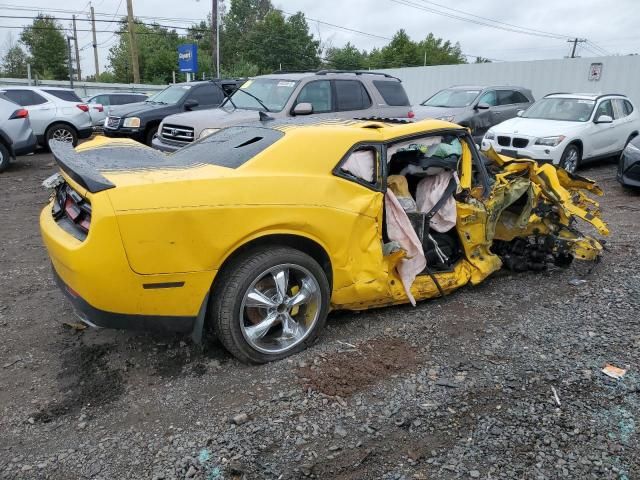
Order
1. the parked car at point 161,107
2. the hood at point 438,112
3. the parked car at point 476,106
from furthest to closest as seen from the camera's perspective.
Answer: the parked car at point 476,106, the hood at point 438,112, the parked car at point 161,107

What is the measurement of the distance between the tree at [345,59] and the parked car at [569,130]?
4721 cm

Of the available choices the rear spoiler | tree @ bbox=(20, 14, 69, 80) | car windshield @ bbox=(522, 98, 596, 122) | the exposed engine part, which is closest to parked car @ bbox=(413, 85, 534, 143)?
car windshield @ bbox=(522, 98, 596, 122)

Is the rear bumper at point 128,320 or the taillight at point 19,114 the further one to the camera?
the taillight at point 19,114

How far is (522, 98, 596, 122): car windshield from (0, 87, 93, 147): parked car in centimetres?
1040

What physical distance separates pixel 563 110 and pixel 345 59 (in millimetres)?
51153

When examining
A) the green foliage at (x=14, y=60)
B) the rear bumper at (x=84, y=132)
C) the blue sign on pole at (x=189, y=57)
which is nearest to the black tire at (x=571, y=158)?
the rear bumper at (x=84, y=132)

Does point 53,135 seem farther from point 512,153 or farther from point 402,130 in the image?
point 402,130

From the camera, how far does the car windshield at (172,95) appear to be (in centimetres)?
1219

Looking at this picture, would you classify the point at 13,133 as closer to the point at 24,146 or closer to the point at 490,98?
the point at 24,146

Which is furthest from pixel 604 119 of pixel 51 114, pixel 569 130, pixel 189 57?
pixel 189 57

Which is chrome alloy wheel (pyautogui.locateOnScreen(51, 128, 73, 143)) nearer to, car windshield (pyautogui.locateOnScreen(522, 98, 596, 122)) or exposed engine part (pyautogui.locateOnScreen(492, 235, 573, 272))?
car windshield (pyautogui.locateOnScreen(522, 98, 596, 122))

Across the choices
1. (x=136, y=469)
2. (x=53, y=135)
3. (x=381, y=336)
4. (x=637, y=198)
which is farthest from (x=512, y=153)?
(x=53, y=135)

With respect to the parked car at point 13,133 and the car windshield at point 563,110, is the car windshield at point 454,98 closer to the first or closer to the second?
the car windshield at point 563,110

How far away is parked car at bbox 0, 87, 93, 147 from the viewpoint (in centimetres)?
1232
